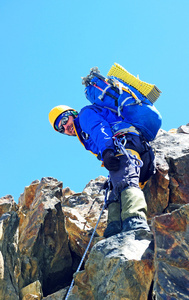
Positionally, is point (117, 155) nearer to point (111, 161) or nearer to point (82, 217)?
point (111, 161)

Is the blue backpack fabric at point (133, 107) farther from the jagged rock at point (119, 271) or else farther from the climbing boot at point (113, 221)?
the jagged rock at point (119, 271)

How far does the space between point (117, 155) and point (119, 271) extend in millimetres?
3299

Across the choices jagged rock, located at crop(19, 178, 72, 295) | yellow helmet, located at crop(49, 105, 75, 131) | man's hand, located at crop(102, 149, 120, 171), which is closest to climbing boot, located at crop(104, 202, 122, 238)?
man's hand, located at crop(102, 149, 120, 171)

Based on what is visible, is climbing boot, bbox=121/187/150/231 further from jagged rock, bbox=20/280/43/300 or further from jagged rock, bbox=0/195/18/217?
jagged rock, bbox=0/195/18/217

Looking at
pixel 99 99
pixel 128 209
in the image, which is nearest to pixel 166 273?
pixel 128 209

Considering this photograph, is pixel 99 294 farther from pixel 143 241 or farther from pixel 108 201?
pixel 108 201

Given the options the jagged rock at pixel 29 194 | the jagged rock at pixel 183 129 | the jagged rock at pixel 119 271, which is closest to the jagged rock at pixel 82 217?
the jagged rock at pixel 29 194

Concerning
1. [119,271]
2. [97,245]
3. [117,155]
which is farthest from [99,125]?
[119,271]

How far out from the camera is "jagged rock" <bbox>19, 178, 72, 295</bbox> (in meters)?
8.71

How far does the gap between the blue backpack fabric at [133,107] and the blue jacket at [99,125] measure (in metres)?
0.21

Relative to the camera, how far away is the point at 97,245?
6348 mm

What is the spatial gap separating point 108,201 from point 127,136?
1.62 meters

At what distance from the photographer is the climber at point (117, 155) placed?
285 inches

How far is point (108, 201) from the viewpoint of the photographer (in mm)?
8867
